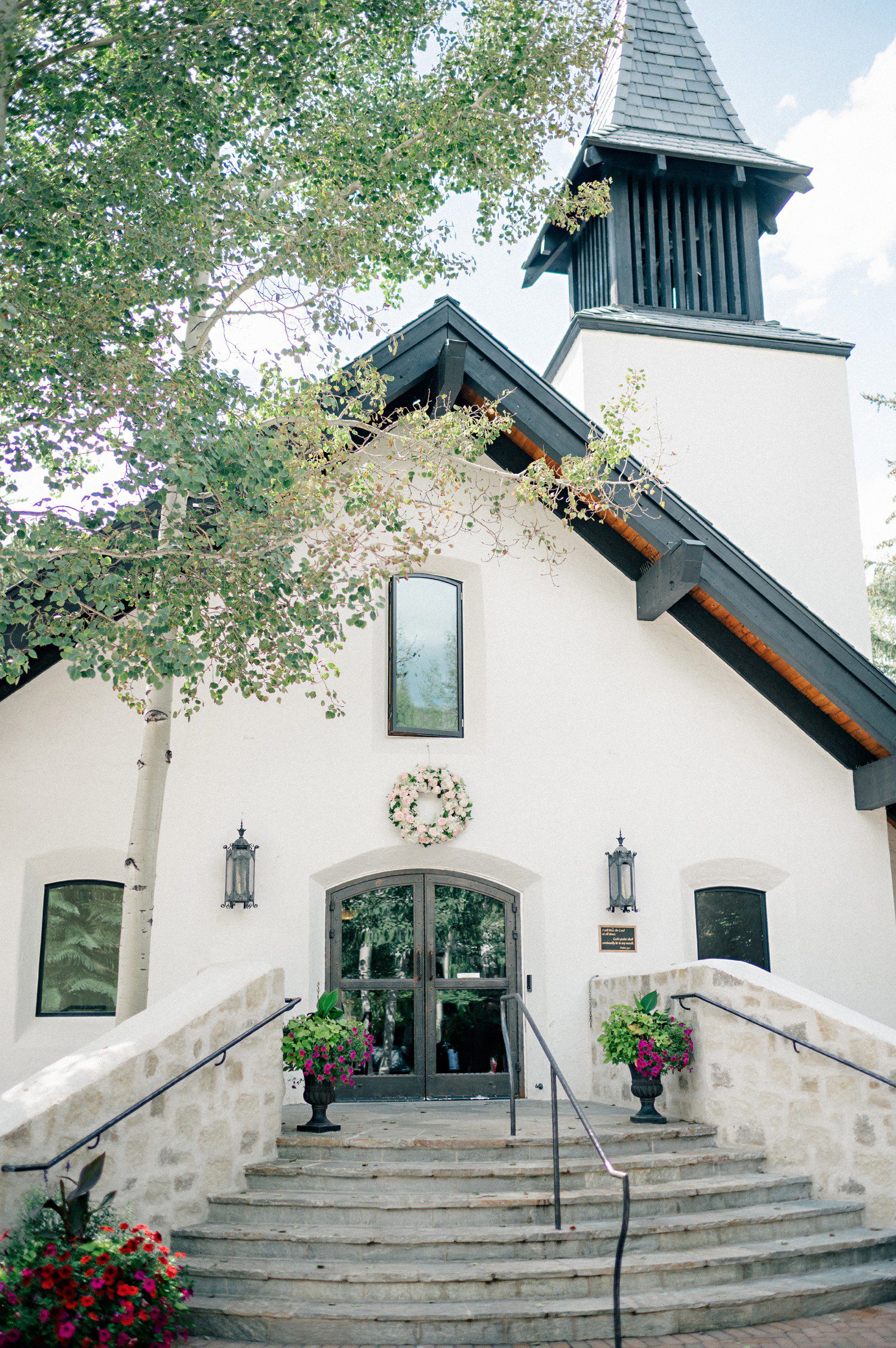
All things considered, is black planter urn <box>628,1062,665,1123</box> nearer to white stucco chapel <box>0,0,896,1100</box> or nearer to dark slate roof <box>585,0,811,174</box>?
white stucco chapel <box>0,0,896,1100</box>

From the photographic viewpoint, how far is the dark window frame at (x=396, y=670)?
9.35 metres

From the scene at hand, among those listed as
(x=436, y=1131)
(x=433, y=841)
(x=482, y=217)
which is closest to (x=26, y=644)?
(x=433, y=841)

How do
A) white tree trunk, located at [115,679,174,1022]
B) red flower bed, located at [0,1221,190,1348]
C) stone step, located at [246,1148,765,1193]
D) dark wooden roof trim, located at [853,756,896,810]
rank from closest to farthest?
red flower bed, located at [0,1221,190,1348] → stone step, located at [246,1148,765,1193] → white tree trunk, located at [115,679,174,1022] → dark wooden roof trim, located at [853,756,896,810]

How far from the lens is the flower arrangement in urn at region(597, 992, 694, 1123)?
718 centimetres

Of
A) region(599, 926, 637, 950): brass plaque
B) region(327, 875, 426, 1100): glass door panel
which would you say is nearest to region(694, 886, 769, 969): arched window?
region(599, 926, 637, 950): brass plaque

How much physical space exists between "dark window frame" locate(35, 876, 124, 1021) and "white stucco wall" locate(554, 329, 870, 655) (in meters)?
6.95

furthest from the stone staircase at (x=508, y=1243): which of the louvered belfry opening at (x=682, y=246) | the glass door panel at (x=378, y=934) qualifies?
the louvered belfry opening at (x=682, y=246)

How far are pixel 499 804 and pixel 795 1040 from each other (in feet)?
10.6

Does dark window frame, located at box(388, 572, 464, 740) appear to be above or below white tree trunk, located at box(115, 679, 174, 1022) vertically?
above

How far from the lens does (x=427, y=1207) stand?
5.93 metres

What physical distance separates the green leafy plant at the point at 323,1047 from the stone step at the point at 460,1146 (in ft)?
1.26

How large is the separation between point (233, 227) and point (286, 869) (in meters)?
4.78

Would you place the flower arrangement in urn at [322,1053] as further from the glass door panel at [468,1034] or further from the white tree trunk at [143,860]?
the glass door panel at [468,1034]


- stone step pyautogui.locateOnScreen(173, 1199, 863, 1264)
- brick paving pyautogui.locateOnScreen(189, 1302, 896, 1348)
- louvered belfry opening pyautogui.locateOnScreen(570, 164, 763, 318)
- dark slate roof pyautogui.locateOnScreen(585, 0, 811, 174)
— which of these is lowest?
brick paving pyautogui.locateOnScreen(189, 1302, 896, 1348)
